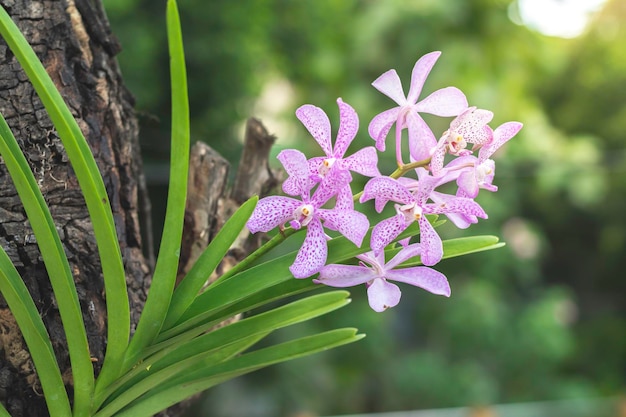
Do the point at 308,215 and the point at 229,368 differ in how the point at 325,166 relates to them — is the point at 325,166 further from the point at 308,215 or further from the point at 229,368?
the point at 229,368

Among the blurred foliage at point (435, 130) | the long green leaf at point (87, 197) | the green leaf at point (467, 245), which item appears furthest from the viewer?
the blurred foliage at point (435, 130)

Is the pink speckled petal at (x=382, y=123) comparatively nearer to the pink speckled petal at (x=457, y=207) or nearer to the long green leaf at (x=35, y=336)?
the pink speckled petal at (x=457, y=207)

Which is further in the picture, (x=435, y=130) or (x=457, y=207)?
(x=435, y=130)

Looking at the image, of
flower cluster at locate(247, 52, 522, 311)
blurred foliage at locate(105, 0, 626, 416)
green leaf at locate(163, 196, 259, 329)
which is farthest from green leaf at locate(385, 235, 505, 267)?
blurred foliage at locate(105, 0, 626, 416)

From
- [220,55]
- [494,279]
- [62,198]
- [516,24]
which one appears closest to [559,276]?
[494,279]

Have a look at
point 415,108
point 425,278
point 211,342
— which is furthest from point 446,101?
point 211,342

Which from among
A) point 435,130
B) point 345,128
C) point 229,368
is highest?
point 435,130

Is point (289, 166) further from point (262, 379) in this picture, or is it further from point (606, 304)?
point (606, 304)

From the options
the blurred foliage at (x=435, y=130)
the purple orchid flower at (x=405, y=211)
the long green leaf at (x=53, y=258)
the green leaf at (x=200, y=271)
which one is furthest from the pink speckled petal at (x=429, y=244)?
the blurred foliage at (x=435, y=130)
